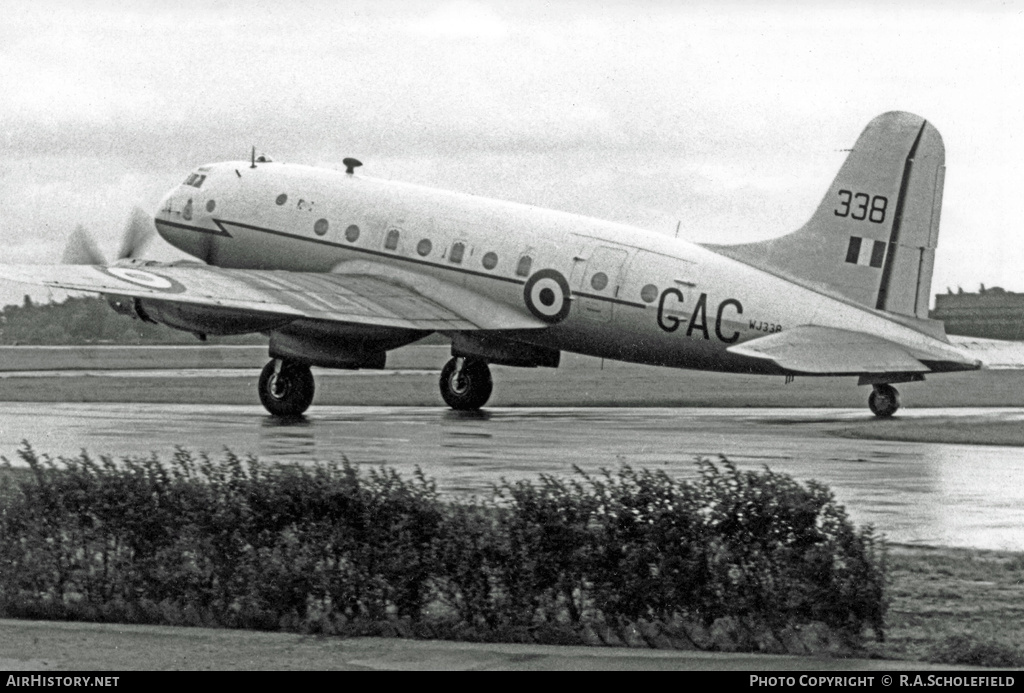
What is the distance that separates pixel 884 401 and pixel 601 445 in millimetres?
10298

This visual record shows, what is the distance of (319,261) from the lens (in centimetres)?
3803

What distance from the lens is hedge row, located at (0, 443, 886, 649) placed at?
11297 mm

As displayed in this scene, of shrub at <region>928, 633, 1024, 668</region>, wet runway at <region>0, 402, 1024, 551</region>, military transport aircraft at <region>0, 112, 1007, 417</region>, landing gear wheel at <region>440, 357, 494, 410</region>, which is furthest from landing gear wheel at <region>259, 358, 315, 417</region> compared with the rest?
shrub at <region>928, 633, 1024, 668</region>

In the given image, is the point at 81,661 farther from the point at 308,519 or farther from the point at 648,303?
the point at 648,303

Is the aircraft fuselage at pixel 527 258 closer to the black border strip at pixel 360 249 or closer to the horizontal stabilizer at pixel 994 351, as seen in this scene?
the black border strip at pixel 360 249

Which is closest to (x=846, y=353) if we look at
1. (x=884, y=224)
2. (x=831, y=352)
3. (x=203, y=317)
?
(x=831, y=352)

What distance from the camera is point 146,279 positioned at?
34.5 meters

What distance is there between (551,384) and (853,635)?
145ft

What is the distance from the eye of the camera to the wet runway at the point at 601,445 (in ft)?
61.9

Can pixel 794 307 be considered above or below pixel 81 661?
above

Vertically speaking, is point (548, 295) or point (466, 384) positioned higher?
point (548, 295)

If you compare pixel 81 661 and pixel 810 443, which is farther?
pixel 810 443

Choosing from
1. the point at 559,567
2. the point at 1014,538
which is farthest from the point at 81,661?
the point at 1014,538

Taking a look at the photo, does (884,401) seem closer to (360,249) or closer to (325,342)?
(325,342)
